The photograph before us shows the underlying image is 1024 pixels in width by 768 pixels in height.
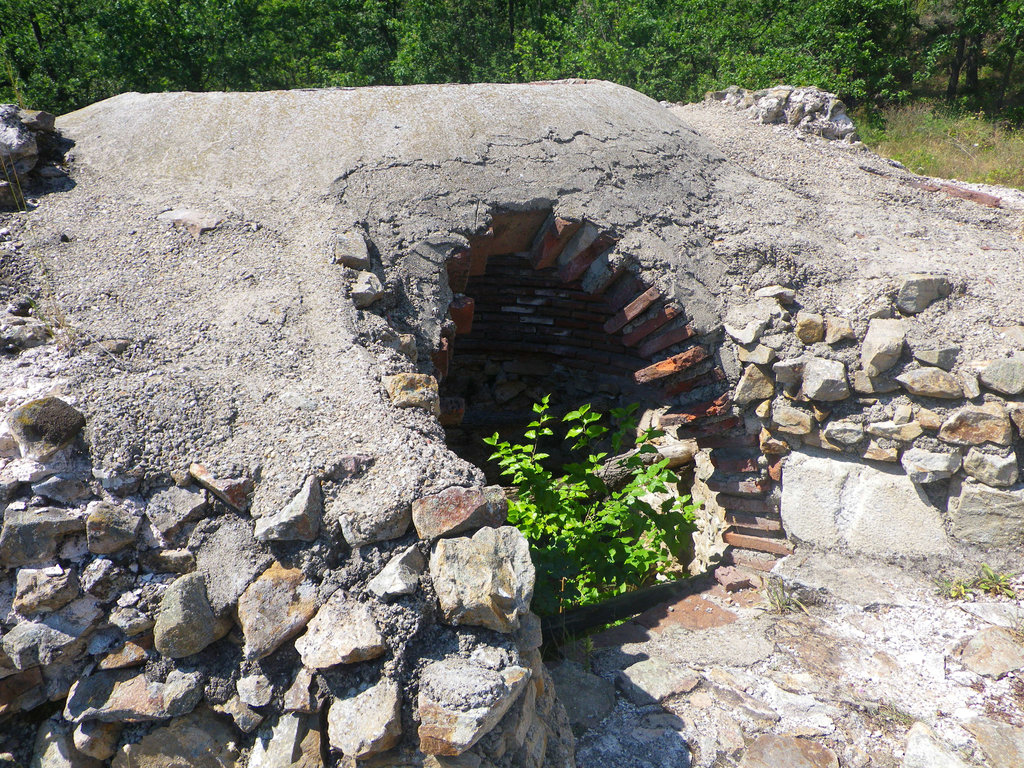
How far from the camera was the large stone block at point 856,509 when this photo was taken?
239cm

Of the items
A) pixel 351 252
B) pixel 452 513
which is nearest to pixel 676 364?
pixel 351 252

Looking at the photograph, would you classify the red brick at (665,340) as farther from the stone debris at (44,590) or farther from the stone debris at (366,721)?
the stone debris at (44,590)

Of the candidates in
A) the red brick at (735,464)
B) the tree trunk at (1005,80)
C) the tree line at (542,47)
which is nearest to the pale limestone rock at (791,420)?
the red brick at (735,464)

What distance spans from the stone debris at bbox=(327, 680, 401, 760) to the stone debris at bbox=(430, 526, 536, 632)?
0.69ft

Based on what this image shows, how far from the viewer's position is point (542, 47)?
1105 centimetres

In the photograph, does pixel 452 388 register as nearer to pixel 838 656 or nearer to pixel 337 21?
pixel 838 656

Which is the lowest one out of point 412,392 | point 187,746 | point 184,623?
point 187,746

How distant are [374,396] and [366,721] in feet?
3.02

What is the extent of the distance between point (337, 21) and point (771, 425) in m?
12.6

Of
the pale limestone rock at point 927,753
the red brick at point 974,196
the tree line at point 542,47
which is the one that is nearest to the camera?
the pale limestone rock at point 927,753

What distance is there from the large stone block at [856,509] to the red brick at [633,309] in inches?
36.1

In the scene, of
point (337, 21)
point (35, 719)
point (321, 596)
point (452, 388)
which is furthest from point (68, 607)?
point (337, 21)

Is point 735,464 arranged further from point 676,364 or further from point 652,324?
point 652,324

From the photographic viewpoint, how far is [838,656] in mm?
2088
